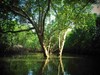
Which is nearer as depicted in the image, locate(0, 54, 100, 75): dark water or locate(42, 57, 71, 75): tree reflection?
locate(42, 57, 71, 75): tree reflection

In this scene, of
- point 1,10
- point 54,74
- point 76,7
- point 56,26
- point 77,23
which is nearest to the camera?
point 54,74

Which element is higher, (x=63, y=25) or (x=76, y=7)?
(x=76, y=7)

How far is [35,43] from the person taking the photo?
3634 inches

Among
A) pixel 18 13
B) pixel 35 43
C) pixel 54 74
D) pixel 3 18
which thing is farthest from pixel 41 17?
pixel 35 43

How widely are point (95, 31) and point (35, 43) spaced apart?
37143mm

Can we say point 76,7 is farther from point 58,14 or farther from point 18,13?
point 18,13

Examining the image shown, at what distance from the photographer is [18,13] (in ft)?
94.4

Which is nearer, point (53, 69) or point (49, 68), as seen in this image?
point (53, 69)

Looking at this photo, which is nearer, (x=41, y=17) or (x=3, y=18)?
(x=3, y=18)

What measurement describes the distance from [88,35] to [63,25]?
2494 centimetres

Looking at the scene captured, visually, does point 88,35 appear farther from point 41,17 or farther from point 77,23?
point 41,17

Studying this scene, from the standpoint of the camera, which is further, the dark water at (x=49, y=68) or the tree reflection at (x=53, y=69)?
the dark water at (x=49, y=68)

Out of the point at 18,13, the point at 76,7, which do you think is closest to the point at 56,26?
the point at 76,7

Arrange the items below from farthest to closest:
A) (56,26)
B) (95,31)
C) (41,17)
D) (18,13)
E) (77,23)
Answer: (95,31)
(56,26)
(77,23)
(41,17)
(18,13)
